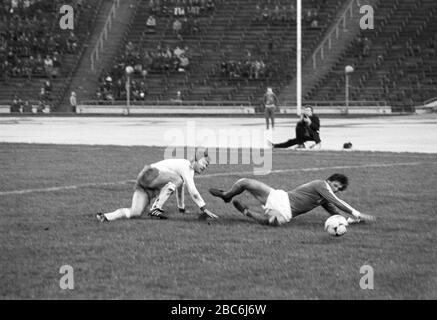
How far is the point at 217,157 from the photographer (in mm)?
25062

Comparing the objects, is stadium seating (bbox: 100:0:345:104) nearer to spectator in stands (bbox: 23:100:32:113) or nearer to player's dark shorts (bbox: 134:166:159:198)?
spectator in stands (bbox: 23:100:32:113)

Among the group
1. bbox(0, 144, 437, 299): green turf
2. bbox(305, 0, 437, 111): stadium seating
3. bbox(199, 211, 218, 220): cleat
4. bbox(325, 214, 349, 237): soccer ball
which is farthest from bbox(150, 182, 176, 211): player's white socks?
bbox(305, 0, 437, 111): stadium seating

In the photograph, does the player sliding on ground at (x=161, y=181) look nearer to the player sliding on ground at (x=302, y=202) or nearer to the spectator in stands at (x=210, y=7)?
the player sliding on ground at (x=302, y=202)

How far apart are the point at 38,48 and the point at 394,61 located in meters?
24.5

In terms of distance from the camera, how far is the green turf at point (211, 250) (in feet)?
30.4

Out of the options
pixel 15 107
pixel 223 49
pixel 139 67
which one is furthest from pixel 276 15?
pixel 15 107

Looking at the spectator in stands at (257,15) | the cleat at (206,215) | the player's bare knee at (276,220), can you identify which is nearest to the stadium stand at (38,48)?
the spectator in stands at (257,15)

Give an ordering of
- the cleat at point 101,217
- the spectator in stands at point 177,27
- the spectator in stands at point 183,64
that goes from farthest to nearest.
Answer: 1. the spectator in stands at point 177,27
2. the spectator in stands at point 183,64
3. the cleat at point 101,217

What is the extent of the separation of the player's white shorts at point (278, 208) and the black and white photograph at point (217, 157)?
24mm

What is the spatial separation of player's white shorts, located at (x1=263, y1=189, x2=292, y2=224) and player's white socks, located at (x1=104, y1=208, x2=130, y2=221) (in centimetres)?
198

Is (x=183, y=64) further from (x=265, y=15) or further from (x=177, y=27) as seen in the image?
(x=265, y=15)

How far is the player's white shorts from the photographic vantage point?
1309cm

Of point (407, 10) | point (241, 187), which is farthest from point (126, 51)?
point (241, 187)
